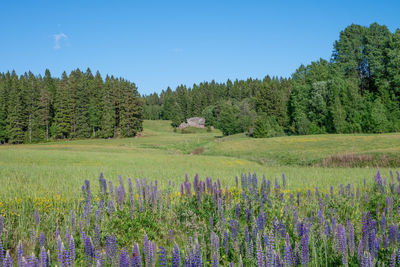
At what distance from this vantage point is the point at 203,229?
570 cm

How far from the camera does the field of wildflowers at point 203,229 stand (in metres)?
3.82

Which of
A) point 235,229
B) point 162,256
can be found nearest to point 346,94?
point 235,229

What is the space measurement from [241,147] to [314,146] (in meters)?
11.6

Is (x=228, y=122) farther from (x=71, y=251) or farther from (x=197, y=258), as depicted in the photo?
(x=197, y=258)

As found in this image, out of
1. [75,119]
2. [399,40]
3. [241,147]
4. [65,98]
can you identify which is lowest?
[241,147]

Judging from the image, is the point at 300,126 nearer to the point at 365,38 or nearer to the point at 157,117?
the point at 365,38

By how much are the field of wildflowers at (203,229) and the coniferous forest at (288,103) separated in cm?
5894

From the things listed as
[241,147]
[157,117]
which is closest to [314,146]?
[241,147]

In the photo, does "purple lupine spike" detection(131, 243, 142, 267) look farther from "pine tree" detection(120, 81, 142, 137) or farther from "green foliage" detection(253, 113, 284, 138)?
"pine tree" detection(120, 81, 142, 137)

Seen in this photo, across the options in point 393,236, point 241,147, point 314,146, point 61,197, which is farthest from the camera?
point 241,147

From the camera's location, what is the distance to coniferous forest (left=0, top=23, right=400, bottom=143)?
202 ft

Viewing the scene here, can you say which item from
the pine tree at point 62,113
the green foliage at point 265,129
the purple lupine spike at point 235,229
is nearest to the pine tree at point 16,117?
the pine tree at point 62,113

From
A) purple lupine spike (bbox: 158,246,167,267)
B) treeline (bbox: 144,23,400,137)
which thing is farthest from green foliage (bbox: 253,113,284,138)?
purple lupine spike (bbox: 158,246,167,267)

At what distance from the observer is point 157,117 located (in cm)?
16462
